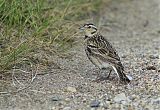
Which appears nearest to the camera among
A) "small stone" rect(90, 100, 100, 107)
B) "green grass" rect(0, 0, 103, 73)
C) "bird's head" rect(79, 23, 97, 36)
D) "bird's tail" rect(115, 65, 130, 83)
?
"small stone" rect(90, 100, 100, 107)

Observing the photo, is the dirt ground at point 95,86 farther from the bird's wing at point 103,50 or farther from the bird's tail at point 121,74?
the bird's wing at point 103,50

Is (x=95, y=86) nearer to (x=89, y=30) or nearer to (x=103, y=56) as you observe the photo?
(x=103, y=56)

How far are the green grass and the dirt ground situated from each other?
279mm

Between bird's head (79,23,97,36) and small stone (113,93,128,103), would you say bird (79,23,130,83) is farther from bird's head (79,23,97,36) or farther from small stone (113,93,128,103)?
small stone (113,93,128,103)

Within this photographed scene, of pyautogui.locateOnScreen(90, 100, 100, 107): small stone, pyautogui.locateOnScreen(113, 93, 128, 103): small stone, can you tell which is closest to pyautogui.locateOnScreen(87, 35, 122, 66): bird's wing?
pyautogui.locateOnScreen(113, 93, 128, 103): small stone

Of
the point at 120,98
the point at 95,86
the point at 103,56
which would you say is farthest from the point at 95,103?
the point at 103,56

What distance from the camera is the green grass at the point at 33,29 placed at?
7.09 metres

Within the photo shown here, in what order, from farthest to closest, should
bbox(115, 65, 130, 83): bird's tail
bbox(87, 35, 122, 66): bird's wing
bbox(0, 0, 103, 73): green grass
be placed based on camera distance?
bbox(0, 0, 103, 73): green grass, bbox(87, 35, 122, 66): bird's wing, bbox(115, 65, 130, 83): bird's tail

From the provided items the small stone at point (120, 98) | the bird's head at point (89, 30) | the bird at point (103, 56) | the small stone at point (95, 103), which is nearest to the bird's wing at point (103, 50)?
the bird at point (103, 56)

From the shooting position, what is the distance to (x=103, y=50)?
23.0ft

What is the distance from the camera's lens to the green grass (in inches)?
279

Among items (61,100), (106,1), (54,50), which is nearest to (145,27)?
(106,1)

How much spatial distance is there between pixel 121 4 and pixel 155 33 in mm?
2643

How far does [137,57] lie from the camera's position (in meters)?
8.33
